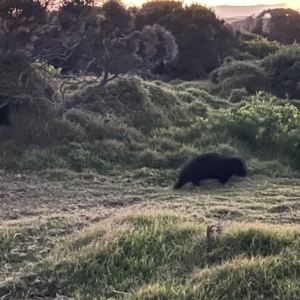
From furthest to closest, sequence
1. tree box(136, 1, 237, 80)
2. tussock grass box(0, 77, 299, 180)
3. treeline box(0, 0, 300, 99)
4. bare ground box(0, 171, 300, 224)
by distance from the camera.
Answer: tree box(136, 1, 237, 80), treeline box(0, 0, 300, 99), tussock grass box(0, 77, 299, 180), bare ground box(0, 171, 300, 224)

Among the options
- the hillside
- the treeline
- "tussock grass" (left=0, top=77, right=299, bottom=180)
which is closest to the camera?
the hillside

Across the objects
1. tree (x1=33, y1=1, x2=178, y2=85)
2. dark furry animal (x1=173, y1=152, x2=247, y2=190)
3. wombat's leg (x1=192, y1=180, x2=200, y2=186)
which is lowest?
wombat's leg (x1=192, y1=180, x2=200, y2=186)

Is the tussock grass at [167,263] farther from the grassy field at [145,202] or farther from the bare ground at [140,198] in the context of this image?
the bare ground at [140,198]

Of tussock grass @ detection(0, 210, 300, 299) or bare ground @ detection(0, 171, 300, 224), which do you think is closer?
tussock grass @ detection(0, 210, 300, 299)

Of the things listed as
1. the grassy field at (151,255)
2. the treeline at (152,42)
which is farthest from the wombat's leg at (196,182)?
the treeline at (152,42)

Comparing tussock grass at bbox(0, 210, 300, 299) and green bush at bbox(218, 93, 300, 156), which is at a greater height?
tussock grass at bbox(0, 210, 300, 299)

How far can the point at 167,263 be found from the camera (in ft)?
17.1

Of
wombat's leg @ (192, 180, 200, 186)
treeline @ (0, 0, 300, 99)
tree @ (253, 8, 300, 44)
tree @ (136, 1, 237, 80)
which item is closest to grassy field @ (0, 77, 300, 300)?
wombat's leg @ (192, 180, 200, 186)

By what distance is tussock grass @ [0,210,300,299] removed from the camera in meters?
4.66

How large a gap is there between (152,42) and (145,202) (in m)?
12.4

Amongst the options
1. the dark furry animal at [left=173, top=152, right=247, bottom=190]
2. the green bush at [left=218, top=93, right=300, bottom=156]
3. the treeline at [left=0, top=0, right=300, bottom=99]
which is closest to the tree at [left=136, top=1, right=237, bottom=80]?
the treeline at [left=0, top=0, right=300, bottom=99]

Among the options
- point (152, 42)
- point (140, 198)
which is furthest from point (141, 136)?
point (152, 42)

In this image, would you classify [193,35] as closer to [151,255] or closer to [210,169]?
[210,169]

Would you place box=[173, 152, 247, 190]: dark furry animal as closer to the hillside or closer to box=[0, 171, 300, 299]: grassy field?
the hillside
